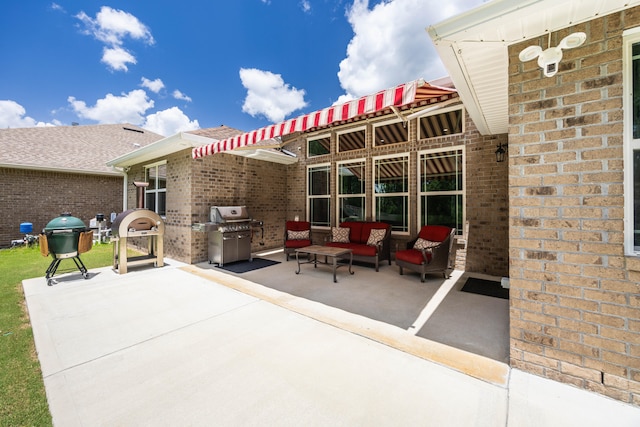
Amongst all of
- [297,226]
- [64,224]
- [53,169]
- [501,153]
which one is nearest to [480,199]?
[501,153]

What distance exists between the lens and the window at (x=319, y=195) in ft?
27.7

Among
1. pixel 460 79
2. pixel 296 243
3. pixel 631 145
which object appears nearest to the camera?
pixel 631 145

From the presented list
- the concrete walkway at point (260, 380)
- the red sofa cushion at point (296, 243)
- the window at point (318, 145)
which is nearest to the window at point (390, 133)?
the window at point (318, 145)

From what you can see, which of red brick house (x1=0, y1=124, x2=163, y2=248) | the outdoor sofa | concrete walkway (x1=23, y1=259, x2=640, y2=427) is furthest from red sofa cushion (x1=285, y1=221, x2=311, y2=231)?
red brick house (x1=0, y1=124, x2=163, y2=248)

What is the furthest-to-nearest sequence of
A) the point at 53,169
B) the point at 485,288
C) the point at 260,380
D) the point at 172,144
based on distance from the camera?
the point at 53,169
the point at 172,144
the point at 485,288
the point at 260,380

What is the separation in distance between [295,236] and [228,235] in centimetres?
199

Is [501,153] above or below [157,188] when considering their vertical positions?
above

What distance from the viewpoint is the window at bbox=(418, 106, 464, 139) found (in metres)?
6.03

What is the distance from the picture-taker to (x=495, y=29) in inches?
83.5

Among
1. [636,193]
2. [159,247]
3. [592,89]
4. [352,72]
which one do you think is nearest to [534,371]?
[636,193]

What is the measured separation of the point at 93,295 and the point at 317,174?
6.64 meters

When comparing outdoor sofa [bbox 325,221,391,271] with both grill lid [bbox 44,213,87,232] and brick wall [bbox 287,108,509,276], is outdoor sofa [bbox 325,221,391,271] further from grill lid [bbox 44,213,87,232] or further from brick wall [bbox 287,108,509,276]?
grill lid [bbox 44,213,87,232]

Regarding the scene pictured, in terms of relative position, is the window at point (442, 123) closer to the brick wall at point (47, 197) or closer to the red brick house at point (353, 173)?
the red brick house at point (353, 173)

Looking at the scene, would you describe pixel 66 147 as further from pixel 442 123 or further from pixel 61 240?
pixel 442 123
